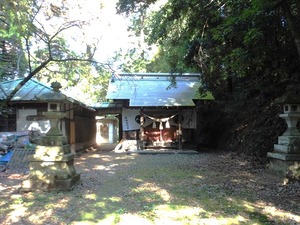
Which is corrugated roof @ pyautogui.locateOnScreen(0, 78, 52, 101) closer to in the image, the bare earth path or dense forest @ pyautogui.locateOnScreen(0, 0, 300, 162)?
dense forest @ pyautogui.locateOnScreen(0, 0, 300, 162)

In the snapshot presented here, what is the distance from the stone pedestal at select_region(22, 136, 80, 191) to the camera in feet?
23.5

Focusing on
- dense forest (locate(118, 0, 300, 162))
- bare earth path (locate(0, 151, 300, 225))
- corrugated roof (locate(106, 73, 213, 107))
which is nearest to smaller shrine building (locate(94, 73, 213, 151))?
corrugated roof (locate(106, 73, 213, 107))

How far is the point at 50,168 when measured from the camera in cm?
725

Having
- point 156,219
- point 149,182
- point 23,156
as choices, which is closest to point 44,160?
point 149,182

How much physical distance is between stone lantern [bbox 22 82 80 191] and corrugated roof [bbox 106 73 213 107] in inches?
306

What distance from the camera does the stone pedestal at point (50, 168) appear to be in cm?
715

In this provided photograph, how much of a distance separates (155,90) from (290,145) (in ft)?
35.5

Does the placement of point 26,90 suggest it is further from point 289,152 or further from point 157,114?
point 289,152

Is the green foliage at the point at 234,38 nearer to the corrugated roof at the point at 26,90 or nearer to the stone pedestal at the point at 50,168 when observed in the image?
the stone pedestal at the point at 50,168

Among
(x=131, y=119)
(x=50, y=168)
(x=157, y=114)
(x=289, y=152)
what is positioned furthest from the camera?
(x=131, y=119)

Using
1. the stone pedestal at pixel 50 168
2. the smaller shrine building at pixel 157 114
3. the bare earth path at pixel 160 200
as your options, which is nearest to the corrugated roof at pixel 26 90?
the smaller shrine building at pixel 157 114

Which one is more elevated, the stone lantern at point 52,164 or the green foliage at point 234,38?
the green foliage at point 234,38

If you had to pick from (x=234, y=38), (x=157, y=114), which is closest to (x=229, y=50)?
(x=234, y=38)

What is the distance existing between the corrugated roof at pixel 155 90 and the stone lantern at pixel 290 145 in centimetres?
816
